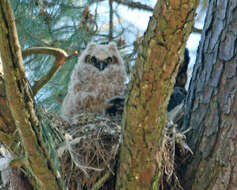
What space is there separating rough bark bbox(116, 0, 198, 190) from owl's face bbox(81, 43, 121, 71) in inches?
58.0

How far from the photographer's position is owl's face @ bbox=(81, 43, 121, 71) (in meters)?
2.86

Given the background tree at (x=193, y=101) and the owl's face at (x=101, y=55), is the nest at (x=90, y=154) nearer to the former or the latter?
the background tree at (x=193, y=101)

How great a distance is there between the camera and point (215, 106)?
1789mm

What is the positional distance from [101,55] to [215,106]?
133cm

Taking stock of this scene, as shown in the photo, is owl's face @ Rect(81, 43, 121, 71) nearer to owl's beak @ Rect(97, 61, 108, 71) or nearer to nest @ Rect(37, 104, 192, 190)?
owl's beak @ Rect(97, 61, 108, 71)

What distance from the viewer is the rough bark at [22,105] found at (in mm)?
1073

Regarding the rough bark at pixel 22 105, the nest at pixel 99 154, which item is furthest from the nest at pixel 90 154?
the rough bark at pixel 22 105

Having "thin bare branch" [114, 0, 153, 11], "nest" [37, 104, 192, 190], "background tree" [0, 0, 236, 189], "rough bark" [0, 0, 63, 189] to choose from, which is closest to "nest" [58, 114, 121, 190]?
"nest" [37, 104, 192, 190]

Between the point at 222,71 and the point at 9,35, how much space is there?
119 centimetres

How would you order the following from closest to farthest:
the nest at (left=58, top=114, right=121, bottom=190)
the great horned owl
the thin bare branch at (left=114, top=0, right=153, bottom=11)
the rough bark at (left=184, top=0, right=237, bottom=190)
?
the rough bark at (left=184, top=0, right=237, bottom=190)
the nest at (left=58, top=114, right=121, bottom=190)
the great horned owl
the thin bare branch at (left=114, top=0, right=153, bottom=11)

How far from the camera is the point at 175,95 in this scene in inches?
105

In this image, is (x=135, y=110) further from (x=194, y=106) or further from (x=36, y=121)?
(x=194, y=106)

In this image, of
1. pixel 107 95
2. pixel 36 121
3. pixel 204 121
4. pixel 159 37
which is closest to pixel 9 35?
pixel 36 121

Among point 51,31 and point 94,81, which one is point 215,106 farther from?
point 51,31
